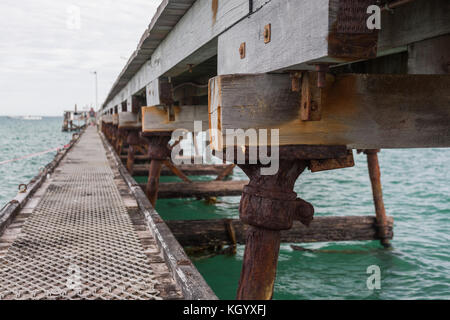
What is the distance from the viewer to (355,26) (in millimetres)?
2361

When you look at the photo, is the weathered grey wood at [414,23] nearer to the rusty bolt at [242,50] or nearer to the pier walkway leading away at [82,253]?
the rusty bolt at [242,50]

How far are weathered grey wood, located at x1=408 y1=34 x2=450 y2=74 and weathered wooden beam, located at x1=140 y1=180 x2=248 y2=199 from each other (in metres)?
7.78

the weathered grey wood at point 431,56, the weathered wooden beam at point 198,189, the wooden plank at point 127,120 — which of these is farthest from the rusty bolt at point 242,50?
the wooden plank at point 127,120

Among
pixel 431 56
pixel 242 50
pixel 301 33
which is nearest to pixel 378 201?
pixel 431 56

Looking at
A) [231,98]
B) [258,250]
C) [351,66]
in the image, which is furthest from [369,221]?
[231,98]

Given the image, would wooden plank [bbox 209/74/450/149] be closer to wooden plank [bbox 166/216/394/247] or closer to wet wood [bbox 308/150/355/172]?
wet wood [bbox 308/150/355/172]

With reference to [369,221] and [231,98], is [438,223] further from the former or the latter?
[231,98]

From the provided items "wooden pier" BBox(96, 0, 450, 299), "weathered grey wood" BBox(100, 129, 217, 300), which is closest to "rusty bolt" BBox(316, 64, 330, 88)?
"wooden pier" BBox(96, 0, 450, 299)

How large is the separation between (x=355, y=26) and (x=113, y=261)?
2725 millimetres

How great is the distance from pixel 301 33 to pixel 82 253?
9.19 ft

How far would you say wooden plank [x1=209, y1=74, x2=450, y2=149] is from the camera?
2881 mm

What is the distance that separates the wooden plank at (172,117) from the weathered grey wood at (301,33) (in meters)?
4.41

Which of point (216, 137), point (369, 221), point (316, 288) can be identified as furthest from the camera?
point (369, 221)
